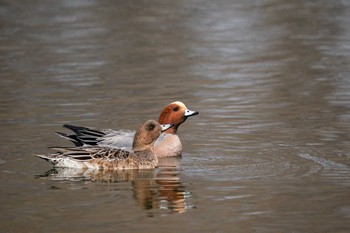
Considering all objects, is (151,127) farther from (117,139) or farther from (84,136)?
(84,136)

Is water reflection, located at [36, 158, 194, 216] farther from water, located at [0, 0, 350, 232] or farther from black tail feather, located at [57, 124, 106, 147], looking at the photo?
black tail feather, located at [57, 124, 106, 147]

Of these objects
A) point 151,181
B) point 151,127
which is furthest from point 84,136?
point 151,181

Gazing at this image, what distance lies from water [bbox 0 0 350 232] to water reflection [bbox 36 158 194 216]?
2 cm

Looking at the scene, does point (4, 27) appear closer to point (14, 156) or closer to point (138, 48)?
point (138, 48)

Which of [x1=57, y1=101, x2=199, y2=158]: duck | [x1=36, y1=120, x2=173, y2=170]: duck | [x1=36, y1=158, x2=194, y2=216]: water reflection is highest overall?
[x1=57, y1=101, x2=199, y2=158]: duck

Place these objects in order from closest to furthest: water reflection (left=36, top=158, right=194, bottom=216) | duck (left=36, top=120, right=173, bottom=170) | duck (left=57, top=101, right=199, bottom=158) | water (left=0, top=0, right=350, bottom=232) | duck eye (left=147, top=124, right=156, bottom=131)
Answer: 1. water (left=0, top=0, right=350, bottom=232)
2. water reflection (left=36, top=158, right=194, bottom=216)
3. duck (left=36, top=120, right=173, bottom=170)
4. duck eye (left=147, top=124, right=156, bottom=131)
5. duck (left=57, top=101, right=199, bottom=158)

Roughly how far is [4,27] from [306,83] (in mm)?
7220

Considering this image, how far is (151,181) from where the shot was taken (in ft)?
34.3

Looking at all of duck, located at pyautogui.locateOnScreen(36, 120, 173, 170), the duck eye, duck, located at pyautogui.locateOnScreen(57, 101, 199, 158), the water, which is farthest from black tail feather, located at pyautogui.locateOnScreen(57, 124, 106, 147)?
the duck eye

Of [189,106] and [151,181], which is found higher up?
[189,106]

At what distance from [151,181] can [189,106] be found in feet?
11.9

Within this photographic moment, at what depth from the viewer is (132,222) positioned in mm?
8773

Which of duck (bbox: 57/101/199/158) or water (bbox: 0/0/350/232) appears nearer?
water (bbox: 0/0/350/232)

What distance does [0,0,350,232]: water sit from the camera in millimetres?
9141
